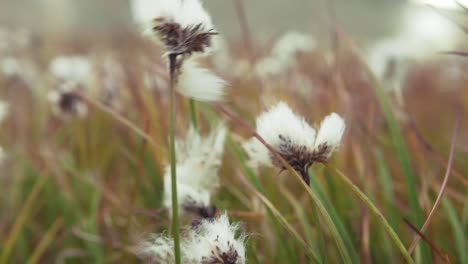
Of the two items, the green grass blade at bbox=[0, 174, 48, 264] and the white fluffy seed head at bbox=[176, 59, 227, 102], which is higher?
the green grass blade at bbox=[0, 174, 48, 264]

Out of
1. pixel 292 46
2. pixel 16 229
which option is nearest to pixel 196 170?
pixel 16 229

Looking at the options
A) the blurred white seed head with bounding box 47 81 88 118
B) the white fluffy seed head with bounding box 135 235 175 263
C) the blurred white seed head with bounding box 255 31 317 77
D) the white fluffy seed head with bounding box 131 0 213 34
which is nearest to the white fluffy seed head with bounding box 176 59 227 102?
the white fluffy seed head with bounding box 131 0 213 34

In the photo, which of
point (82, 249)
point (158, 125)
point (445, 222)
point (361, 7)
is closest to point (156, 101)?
point (158, 125)

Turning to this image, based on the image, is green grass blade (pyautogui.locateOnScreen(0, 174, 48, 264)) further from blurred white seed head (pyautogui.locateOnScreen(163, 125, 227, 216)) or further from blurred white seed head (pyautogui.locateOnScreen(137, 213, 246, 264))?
blurred white seed head (pyautogui.locateOnScreen(137, 213, 246, 264))

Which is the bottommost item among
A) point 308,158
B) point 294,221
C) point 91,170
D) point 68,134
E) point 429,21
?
point 308,158

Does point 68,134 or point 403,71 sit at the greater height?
point 68,134

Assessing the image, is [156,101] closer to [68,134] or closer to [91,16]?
[68,134]
